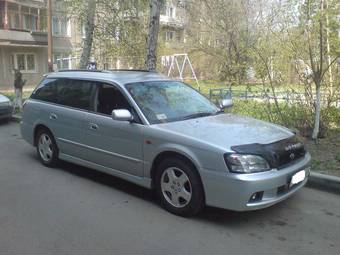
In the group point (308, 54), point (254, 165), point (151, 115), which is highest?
point (308, 54)

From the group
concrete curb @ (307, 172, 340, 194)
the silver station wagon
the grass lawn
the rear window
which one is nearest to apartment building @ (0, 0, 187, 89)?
the grass lawn

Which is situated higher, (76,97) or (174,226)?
(76,97)

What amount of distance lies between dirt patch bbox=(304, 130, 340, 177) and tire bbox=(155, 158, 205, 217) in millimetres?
2440

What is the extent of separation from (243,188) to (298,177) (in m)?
0.91

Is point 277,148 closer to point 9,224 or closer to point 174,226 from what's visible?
point 174,226

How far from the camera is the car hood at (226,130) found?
4281 mm

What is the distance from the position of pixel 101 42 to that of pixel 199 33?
16.9 metres

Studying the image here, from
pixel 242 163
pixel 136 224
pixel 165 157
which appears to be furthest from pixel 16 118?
pixel 242 163

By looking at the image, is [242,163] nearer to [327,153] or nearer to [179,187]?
[179,187]

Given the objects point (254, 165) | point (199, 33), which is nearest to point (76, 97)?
point (254, 165)

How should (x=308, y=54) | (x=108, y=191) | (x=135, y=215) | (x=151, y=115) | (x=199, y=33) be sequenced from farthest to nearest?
(x=199, y=33) < (x=308, y=54) < (x=108, y=191) < (x=151, y=115) < (x=135, y=215)

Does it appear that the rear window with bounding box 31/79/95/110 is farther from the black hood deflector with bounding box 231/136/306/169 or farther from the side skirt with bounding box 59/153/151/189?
the black hood deflector with bounding box 231/136/306/169

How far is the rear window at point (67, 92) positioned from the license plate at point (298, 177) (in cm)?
292

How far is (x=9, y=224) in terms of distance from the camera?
4.24 meters
